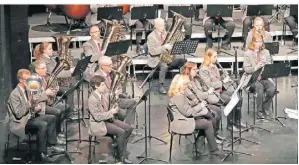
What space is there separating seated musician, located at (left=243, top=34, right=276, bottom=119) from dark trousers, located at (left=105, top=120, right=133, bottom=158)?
2453 millimetres

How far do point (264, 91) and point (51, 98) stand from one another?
3.26m

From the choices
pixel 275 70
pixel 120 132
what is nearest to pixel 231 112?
pixel 275 70

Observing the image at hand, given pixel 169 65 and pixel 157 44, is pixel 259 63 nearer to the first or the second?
pixel 157 44

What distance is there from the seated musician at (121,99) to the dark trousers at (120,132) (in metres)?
0.50

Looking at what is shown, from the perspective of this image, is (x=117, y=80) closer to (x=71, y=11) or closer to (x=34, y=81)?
(x=34, y=81)

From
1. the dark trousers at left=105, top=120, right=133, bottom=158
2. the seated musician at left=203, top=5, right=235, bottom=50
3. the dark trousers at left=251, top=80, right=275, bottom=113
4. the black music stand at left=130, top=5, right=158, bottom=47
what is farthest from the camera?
the seated musician at left=203, top=5, right=235, bottom=50

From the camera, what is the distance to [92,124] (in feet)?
31.3

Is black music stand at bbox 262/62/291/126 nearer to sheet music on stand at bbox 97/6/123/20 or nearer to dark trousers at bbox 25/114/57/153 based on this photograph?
dark trousers at bbox 25/114/57/153

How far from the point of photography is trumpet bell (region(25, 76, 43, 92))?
9.52 meters

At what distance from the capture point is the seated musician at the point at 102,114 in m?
9.45

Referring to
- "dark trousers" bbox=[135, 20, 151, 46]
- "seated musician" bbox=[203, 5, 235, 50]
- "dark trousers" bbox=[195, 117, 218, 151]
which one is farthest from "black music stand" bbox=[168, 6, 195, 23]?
"dark trousers" bbox=[195, 117, 218, 151]

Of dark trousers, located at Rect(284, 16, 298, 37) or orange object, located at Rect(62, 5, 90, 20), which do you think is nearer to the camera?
dark trousers, located at Rect(284, 16, 298, 37)

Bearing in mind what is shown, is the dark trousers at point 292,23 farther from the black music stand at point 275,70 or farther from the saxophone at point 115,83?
the saxophone at point 115,83
